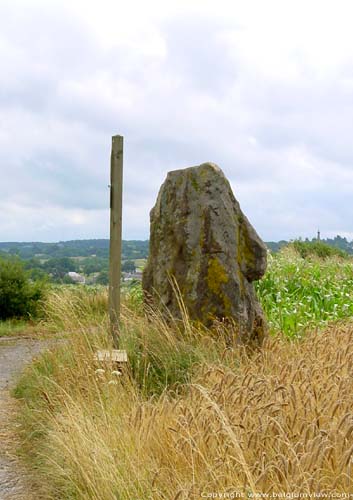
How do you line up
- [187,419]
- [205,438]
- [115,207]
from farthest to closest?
[115,207] < [187,419] < [205,438]

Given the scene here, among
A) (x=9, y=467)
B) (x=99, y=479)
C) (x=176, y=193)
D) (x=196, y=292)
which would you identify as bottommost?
(x=9, y=467)

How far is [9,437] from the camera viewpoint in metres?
5.71

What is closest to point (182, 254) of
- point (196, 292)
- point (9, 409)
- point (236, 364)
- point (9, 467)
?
point (196, 292)

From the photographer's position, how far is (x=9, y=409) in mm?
6551

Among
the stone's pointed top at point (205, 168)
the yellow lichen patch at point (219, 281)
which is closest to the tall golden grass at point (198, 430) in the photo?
the yellow lichen patch at point (219, 281)

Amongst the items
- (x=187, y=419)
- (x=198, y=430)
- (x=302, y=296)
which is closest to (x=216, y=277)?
(x=187, y=419)

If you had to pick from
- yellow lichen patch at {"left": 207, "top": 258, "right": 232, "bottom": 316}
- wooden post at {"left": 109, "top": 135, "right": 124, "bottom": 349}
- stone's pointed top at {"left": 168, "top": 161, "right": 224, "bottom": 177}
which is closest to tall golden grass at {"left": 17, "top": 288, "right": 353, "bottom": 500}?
yellow lichen patch at {"left": 207, "top": 258, "right": 232, "bottom": 316}

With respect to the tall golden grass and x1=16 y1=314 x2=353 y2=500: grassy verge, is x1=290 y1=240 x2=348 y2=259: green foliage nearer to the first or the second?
the tall golden grass

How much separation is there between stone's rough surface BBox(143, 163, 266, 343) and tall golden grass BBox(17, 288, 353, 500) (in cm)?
72

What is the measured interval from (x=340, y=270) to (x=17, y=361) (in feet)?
31.4

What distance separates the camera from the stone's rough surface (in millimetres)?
7090

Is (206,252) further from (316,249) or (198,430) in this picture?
(316,249)

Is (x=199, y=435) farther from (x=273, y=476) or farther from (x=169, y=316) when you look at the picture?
(x=169, y=316)

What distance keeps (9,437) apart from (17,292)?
7.62 meters
